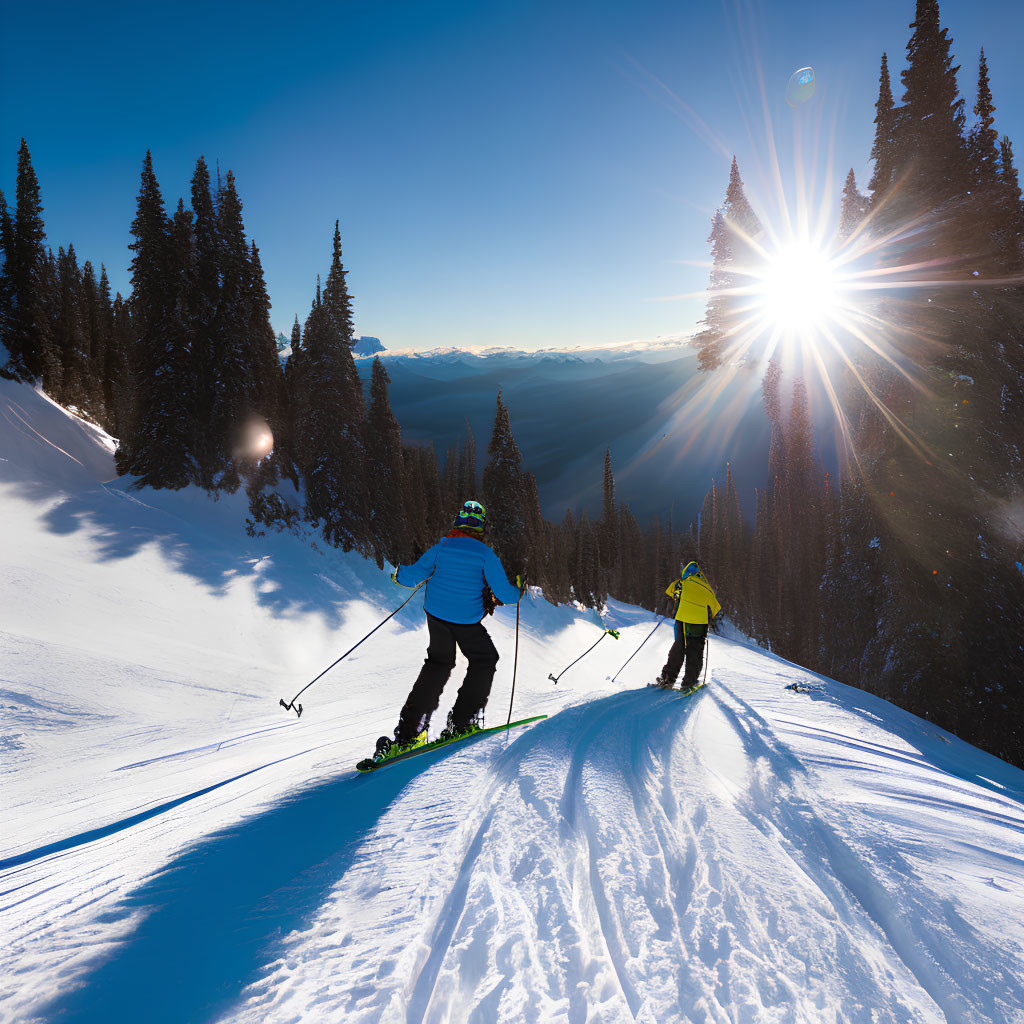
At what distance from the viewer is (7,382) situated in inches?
679

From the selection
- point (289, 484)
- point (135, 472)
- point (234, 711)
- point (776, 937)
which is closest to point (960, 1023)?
point (776, 937)

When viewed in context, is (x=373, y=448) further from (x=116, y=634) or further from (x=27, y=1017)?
(x=27, y=1017)

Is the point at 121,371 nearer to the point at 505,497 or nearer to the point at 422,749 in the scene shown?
the point at 505,497

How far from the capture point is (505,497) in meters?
33.6

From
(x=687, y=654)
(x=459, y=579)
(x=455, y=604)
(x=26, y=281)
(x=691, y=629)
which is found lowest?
(x=687, y=654)

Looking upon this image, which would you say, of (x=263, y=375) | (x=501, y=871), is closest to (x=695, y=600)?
(x=501, y=871)

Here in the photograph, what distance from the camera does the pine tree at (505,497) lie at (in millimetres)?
33312

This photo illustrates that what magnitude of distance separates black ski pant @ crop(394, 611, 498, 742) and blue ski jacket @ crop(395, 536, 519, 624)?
141 mm

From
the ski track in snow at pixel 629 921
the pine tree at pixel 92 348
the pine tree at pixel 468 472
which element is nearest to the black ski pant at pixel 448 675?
the ski track in snow at pixel 629 921

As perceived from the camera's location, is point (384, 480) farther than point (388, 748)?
Yes

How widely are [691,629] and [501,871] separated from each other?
776 cm

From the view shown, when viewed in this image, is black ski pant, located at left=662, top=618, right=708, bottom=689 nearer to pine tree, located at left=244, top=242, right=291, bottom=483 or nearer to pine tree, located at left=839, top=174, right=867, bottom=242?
pine tree, located at left=244, top=242, right=291, bottom=483

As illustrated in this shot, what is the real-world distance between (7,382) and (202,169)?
13.3 meters

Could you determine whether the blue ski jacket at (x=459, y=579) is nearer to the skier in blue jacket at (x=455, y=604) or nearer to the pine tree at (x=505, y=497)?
the skier in blue jacket at (x=455, y=604)
